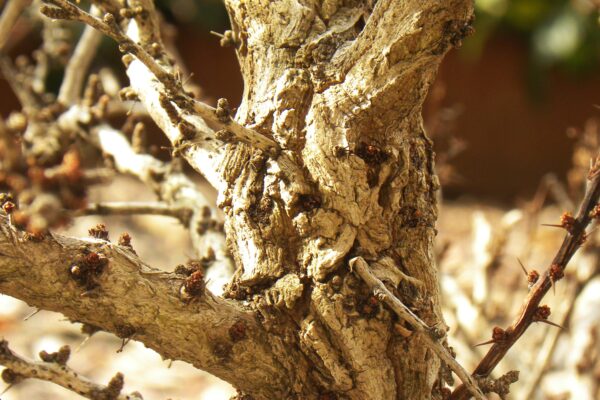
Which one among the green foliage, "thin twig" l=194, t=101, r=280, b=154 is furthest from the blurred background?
"thin twig" l=194, t=101, r=280, b=154

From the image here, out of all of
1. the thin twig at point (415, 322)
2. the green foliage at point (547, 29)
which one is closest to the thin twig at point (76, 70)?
the thin twig at point (415, 322)

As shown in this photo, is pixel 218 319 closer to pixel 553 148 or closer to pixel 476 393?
pixel 476 393

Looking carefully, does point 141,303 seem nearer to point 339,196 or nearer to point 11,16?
point 339,196

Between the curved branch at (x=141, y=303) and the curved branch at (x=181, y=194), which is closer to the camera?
the curved branch at (x=141, y=303)

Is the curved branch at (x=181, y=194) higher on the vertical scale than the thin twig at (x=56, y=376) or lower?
higher

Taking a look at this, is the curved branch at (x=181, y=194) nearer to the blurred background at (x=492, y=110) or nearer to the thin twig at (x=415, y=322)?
the thin twig at (x=415, y=322)

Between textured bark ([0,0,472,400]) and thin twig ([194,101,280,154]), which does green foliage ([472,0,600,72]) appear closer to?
textured bark ([0,0,472,400])

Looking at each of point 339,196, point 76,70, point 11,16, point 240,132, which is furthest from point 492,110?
point 240,132
